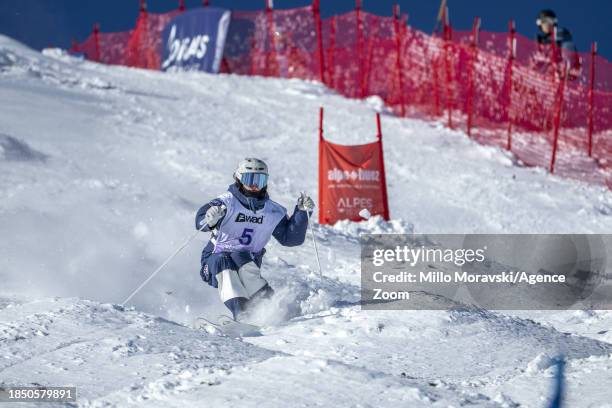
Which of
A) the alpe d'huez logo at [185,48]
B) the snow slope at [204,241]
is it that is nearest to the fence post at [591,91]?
the snow slope at [204,241]

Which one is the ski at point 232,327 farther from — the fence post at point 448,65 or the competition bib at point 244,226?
the fence post at point 448,65

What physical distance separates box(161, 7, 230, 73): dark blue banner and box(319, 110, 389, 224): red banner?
10.9 m

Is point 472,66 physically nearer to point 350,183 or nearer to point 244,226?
point 350,183

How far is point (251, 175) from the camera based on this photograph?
20.3 feet

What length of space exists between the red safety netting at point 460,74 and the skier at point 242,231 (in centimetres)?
1017

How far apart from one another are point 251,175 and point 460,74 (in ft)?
38.6

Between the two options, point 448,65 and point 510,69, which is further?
point 448,65

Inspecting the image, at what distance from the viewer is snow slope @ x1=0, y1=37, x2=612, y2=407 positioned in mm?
3990

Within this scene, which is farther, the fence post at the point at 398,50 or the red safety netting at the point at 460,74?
the fence post at the point at 398,50

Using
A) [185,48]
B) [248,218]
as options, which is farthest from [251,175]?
[185,48]

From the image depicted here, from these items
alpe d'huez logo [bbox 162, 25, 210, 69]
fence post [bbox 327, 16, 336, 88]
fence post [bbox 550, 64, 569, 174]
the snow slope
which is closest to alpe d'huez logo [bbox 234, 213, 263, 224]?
the snow slope

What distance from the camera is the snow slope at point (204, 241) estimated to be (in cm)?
399

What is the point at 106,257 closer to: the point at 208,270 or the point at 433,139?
the point at 208,270

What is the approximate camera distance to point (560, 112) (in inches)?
613
